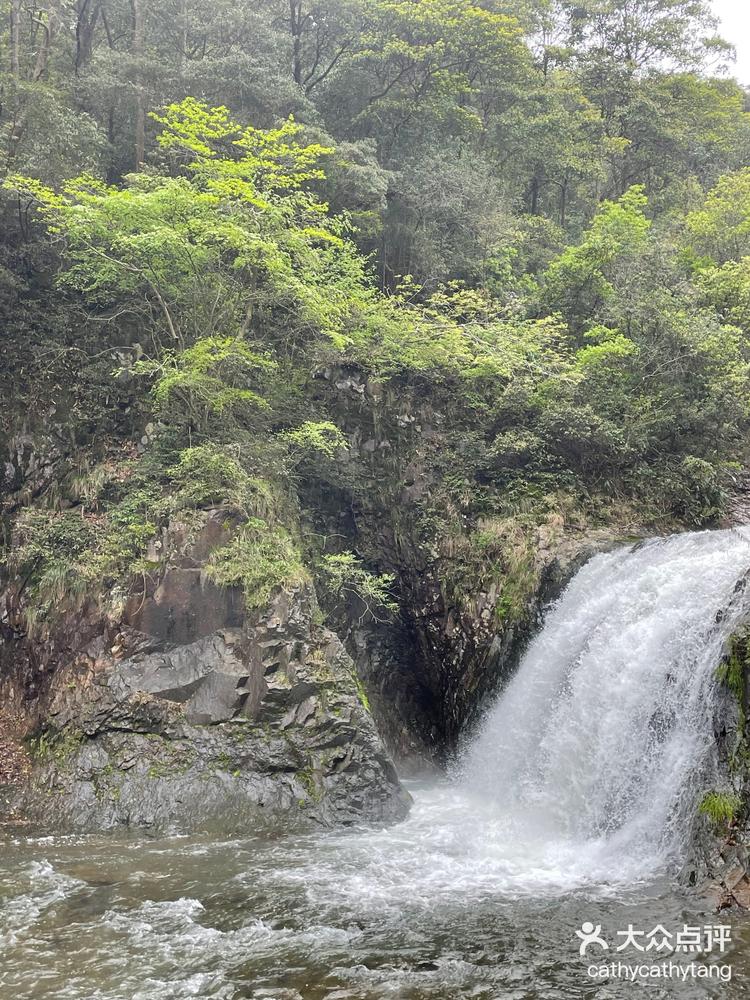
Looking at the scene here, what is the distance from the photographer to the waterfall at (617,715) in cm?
917

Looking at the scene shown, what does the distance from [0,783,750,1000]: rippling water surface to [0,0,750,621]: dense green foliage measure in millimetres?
4117

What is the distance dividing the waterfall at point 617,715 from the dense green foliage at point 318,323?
1.94 metres

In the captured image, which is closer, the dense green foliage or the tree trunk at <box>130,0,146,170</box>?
the dense green foliage

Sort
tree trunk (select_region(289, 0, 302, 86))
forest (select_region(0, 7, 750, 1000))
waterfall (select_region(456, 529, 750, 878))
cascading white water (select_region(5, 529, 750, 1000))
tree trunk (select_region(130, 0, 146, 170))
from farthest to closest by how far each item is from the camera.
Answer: tree trunk (select_region(289, 0, 302, 86)), tree trunk (select_region(130, 0, 146, 170)), waterfall (select_region(456, 529, 750, 878)), forest (select_region(0, 7, 750, 1000)), cascading white water (select_region(5, 529, 750, 1000))

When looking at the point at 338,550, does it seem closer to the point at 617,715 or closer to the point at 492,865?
the point at 617,715

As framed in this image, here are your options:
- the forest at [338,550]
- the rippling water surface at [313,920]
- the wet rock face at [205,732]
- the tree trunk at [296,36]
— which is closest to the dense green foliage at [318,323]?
the forest at [338,550]

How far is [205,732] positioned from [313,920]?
4.30 metres

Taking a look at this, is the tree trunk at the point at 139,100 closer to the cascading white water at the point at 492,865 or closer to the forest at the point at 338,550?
the forest at the point at 338,550

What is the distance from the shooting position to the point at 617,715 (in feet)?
34.3

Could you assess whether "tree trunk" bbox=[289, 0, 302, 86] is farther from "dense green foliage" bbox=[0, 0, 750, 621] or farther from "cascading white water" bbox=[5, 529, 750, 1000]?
"cascading white water" bbox=[5, 529, 750, 1000]

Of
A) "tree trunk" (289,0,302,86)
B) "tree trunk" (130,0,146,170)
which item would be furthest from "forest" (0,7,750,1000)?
"tree trunk" (289,0,302,86)

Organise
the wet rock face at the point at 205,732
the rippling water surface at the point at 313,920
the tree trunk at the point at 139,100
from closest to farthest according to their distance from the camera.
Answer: the rippling water surface at the point at 313,920 → the wet rock face at the point at 205,732 → the tree trunk at the point at 139,100

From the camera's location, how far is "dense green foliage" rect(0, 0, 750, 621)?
Answer: 13461 millimetres

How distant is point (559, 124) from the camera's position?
2502 cm
